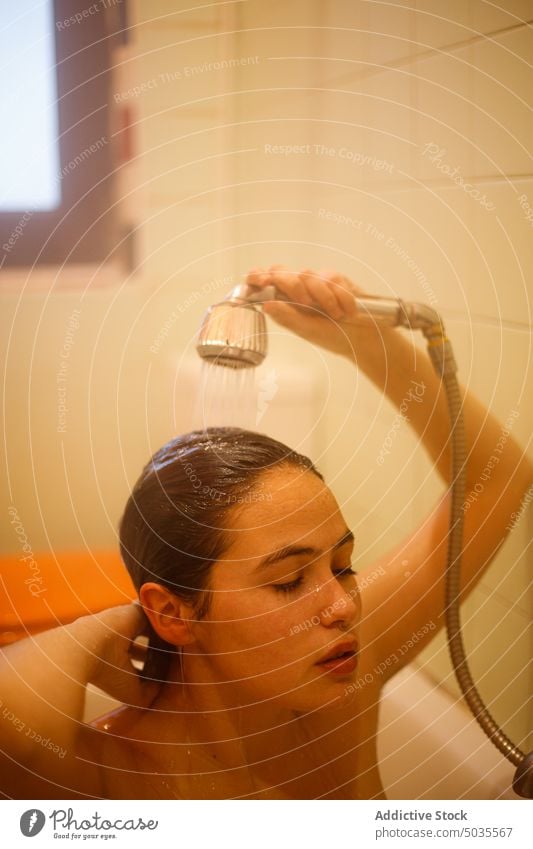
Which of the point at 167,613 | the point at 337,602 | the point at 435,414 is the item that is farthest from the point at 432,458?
the point at 167,613

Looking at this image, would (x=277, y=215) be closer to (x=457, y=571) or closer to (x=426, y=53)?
(x=426, y=53)

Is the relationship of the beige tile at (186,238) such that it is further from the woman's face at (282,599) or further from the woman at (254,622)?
the woman's face at (282,599)

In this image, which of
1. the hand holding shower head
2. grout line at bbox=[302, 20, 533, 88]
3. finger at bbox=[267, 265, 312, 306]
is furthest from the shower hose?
grout line at bbox=[302, 20, 533, 88]

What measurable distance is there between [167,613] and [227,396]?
0.56 ft

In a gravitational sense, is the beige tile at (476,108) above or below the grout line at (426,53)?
below

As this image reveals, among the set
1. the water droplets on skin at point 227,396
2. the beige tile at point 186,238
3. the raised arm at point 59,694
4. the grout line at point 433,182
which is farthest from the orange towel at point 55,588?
the grout line at point 433,182

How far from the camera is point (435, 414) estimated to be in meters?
0.66

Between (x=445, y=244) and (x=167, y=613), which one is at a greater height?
(x=445, y=244)

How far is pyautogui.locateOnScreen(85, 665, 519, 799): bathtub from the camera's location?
2.19ft

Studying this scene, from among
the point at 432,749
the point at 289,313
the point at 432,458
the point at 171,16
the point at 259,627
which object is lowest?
the point at 432,749

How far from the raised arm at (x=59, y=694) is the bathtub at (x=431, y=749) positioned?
0.67 ft

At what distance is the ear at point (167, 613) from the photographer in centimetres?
61

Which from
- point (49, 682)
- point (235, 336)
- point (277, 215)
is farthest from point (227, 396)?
point (49, 682)
